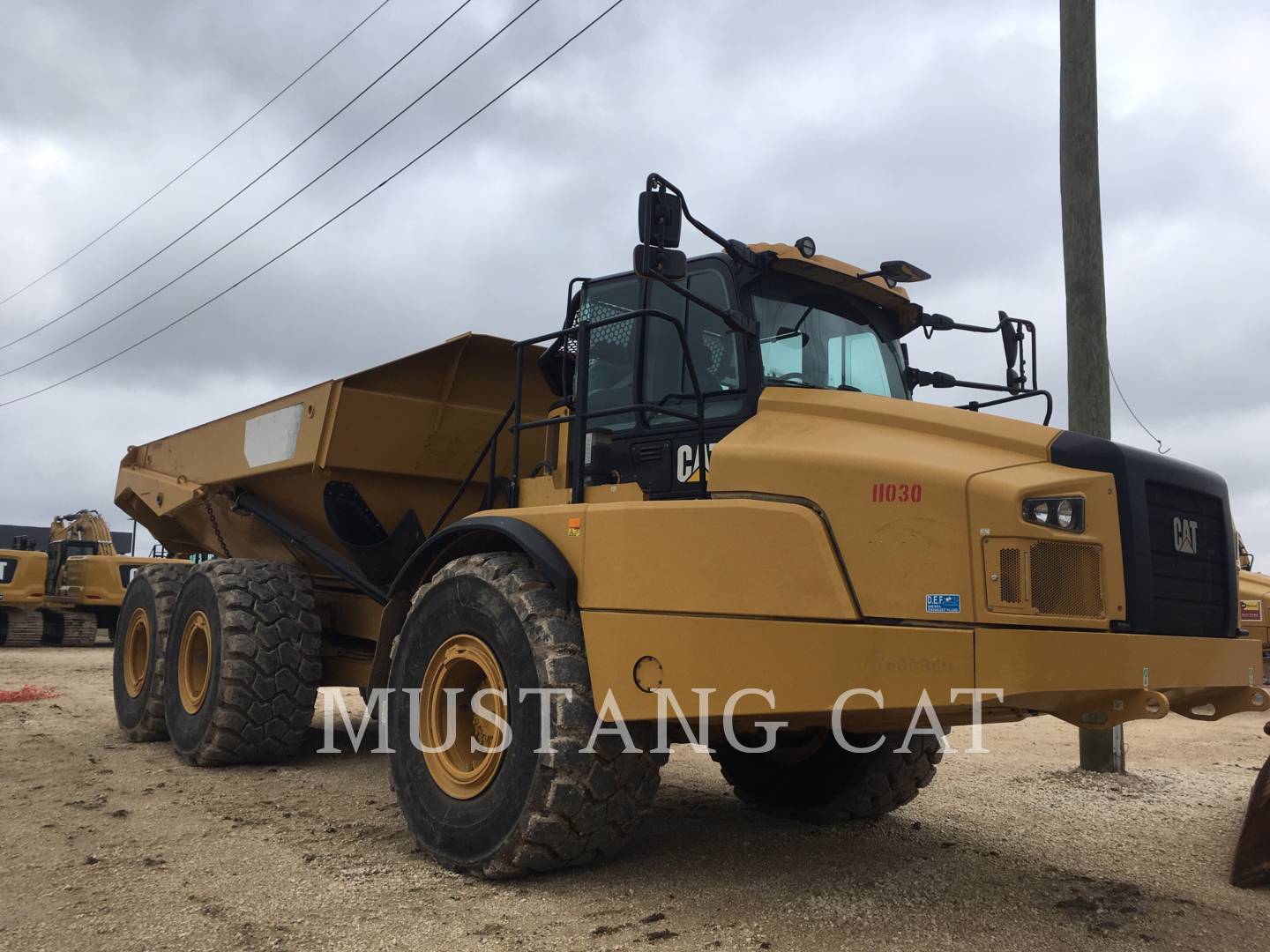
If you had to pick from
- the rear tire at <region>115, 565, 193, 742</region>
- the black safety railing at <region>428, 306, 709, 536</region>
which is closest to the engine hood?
the black safety railing at <region>428, 306, 709, 536</region>

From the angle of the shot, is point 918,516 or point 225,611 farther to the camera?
point 225,611

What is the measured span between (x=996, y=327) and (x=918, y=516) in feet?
7.16

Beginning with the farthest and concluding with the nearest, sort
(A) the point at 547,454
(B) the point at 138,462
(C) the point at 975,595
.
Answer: (B) the point at 138,462
(A) the point at 547,454
(C) the point at 975,595

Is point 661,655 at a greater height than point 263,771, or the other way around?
point 661,655

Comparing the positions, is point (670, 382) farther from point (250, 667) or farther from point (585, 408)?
point (250, 667)

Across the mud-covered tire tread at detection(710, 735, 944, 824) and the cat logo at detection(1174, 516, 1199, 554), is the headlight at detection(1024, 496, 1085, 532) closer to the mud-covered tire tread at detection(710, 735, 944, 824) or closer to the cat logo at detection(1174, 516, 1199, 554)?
the cat logo at detection(1174, 516, 1199, 554)

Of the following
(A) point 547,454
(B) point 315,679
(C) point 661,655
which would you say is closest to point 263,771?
(B) point 315,679

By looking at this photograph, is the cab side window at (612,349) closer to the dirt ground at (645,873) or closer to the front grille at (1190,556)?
the dirt ground at (645,873)

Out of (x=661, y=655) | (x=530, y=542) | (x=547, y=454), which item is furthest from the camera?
(x=547, y=454)

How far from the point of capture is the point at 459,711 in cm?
517

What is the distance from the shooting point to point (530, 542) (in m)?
4.82

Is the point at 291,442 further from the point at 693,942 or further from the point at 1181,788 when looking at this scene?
the point at 1181,788

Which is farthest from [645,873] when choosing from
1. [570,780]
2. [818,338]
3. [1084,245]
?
[1084,245]

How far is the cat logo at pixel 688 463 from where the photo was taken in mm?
4652
